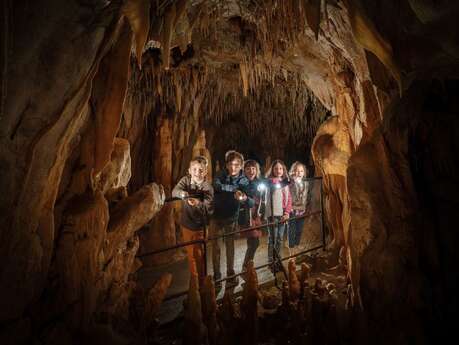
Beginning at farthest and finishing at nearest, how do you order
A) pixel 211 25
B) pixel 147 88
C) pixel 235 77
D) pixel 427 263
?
pixel 235 77, pixel 147 88, pixel 211 25, pixel 427 263

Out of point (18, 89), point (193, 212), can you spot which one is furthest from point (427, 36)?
point (193, 212)

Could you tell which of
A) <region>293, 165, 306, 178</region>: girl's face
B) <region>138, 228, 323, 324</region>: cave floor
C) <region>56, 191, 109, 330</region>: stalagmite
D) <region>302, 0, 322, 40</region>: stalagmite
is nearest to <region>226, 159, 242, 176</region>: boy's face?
<region>293, 165, 306, 178</region>: girl's face

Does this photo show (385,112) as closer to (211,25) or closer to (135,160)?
(211,25)

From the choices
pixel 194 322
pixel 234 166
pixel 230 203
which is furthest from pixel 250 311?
pixel 234 166

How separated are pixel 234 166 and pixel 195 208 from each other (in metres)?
0.89

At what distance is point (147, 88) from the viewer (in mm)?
6488

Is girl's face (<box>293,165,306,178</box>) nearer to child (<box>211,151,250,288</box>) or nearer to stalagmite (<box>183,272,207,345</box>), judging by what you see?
child (<box>211,151,250,288</box>)

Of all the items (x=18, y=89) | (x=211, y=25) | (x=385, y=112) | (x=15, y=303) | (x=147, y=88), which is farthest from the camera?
(x=147, y=88)

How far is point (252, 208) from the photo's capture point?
16.5ft

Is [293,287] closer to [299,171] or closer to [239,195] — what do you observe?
[239,195]

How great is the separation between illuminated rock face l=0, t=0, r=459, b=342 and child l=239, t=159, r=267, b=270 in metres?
1.50

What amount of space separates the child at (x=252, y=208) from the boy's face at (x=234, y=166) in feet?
0.85

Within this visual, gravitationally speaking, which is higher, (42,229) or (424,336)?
(42,229)

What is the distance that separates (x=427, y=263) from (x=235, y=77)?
5.62 m
